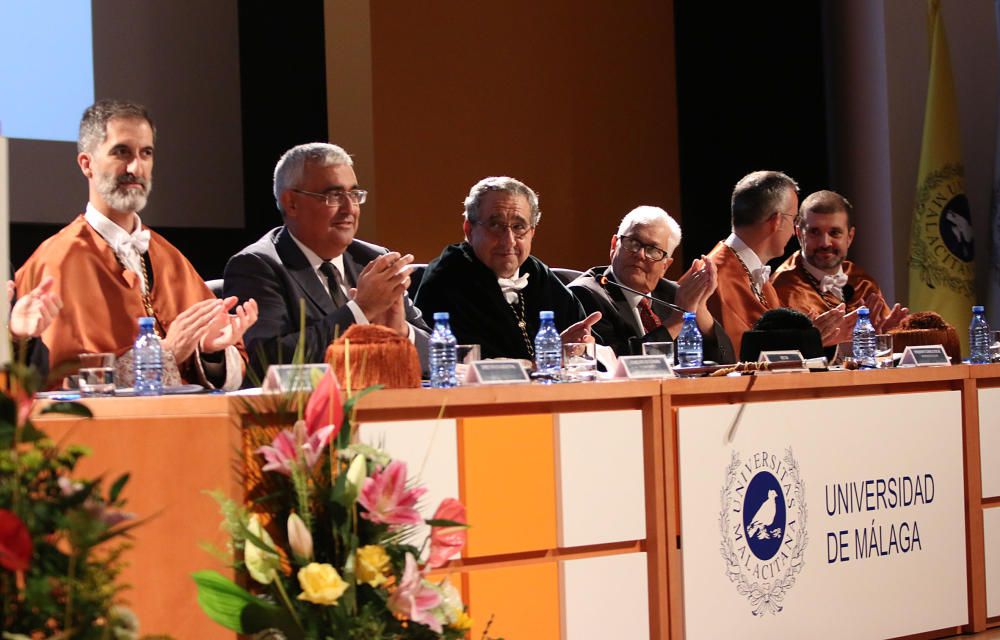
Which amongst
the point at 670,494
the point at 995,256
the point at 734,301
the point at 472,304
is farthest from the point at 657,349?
the point at 995,256

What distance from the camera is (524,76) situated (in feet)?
21.7

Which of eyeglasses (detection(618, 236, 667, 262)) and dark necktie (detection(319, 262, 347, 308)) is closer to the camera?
dark necktie (detection(319, 262, 347, 308))

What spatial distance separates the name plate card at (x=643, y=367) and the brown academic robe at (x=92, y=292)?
1.43 meters

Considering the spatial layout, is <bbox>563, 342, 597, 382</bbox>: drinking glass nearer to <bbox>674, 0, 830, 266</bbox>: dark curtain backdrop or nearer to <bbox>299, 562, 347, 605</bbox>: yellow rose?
<bbox>299, 562, 347, 605</bbox>: yellow rose

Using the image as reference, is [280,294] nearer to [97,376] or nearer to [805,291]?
[97,376]

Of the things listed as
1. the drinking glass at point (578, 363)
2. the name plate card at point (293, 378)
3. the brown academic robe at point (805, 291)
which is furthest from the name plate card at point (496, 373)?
the brown academic robe at point (805, 291)

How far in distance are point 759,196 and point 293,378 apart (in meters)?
3.28

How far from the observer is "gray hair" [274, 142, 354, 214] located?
13.4 feet

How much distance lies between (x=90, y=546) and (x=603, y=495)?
1.63 m

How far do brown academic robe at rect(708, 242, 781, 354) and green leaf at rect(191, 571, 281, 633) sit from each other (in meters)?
3.21

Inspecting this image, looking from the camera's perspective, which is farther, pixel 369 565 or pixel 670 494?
pixel 670 494

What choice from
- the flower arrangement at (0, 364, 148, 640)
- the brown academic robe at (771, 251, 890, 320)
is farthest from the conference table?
the brown academic robe at (771, 251, 890, 320)

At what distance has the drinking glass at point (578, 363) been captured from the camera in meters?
3.20

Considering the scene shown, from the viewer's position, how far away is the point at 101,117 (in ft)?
12.6
